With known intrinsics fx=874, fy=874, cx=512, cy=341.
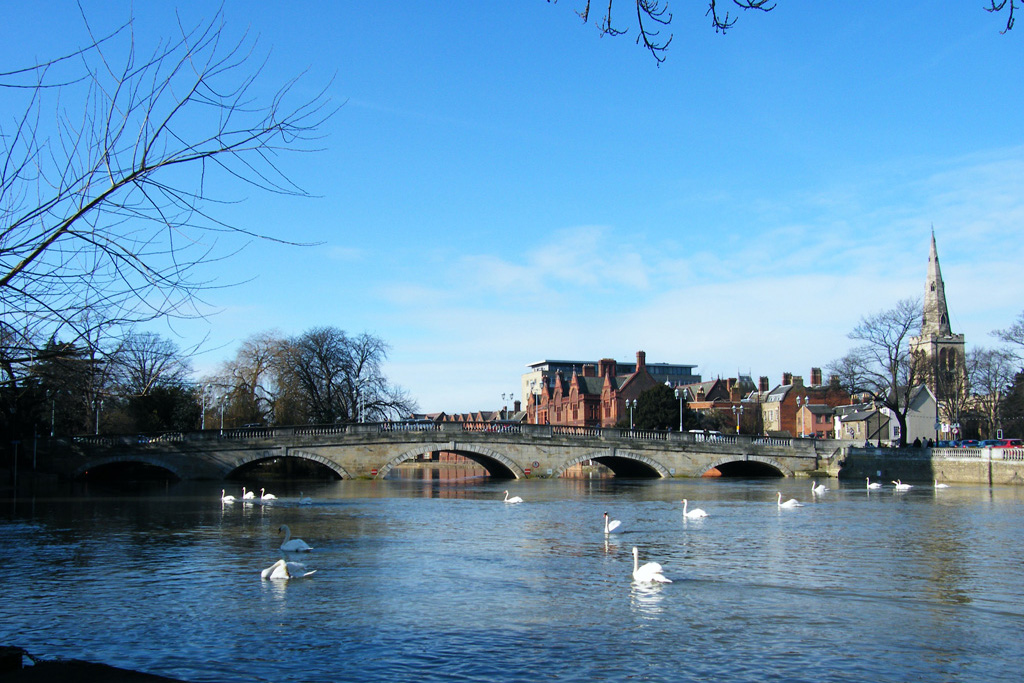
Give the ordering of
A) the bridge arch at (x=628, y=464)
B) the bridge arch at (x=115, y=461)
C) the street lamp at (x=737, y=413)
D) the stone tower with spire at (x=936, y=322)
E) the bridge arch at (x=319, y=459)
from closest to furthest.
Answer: the bridge arch at (x=115, y=461) < the bridge arch at (x=319, y=459) < the bridge arch at (x=628, y=464) < the street lamp at (x=737, y=413) < the stone tower with spire at (x=936, y=322)

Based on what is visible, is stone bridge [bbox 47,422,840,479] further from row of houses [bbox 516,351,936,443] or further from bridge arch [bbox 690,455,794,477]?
row of houses [bbox 516,351,936,443]

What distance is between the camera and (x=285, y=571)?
16.5m

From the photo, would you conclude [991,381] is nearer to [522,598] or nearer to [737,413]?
[737,413]

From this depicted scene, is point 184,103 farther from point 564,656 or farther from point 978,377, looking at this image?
point 978,377

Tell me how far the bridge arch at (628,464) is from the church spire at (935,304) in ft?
218

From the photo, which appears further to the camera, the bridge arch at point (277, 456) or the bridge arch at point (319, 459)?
the bridge arch at point (319, 459)

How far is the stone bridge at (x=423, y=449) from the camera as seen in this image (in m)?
49.2

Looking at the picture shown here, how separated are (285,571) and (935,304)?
376ft

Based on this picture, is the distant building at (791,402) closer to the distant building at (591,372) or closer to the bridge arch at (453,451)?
the distant building at (591,372)

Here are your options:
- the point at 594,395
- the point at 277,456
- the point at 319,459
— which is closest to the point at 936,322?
the point at 594,395

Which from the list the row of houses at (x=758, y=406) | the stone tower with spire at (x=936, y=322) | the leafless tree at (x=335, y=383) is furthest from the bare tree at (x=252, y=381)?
the stone tower with spire at (x=936, y=322)

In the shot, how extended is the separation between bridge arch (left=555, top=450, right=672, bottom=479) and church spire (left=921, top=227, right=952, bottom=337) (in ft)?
218

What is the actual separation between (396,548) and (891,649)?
41.1ft

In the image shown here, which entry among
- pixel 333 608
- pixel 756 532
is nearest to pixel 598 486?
pixel 756 532
